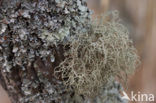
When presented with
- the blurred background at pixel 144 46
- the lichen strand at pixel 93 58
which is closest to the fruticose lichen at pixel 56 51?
the lichen strand at pixel 93 58

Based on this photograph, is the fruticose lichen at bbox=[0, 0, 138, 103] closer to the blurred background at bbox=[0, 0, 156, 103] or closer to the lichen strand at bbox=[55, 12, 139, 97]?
the lichen strand at bbox=[55, 12, 139, 97]

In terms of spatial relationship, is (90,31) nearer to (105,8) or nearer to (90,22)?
(90,22)

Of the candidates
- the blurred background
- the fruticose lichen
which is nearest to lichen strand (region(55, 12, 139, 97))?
the fruticose lichen

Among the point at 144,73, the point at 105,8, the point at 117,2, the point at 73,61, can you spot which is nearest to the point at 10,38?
the point at 73,61

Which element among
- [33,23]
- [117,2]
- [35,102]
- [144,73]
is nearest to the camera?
[33,23]

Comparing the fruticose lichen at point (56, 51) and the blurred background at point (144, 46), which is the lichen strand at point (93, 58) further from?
the blurred background at point (144, 46)

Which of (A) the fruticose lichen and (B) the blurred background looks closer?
(A) the fruticose lichen

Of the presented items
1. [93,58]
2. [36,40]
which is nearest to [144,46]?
[93,58]
